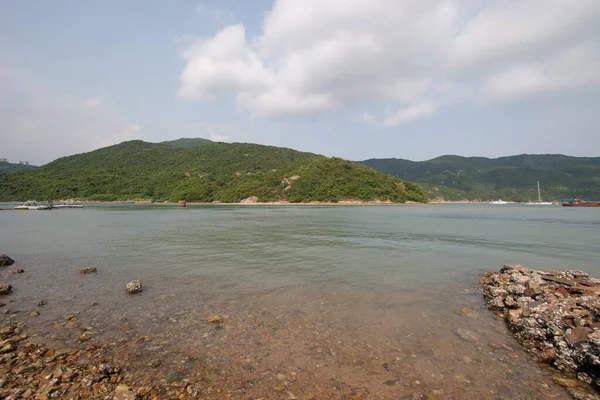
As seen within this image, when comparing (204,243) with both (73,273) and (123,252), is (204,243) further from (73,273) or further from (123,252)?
(73,273)

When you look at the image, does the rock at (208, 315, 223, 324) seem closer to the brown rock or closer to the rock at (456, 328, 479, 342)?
the rock at (456, 328, 479, 342)

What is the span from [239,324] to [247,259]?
30.0 feet

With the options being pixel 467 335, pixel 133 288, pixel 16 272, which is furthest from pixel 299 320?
pixel 16 272

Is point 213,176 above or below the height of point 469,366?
above

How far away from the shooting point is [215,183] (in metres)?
156

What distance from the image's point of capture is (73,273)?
43.0ft

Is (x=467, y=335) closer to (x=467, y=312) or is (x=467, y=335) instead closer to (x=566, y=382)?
(x=467, y=312)

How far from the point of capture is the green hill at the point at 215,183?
140 m

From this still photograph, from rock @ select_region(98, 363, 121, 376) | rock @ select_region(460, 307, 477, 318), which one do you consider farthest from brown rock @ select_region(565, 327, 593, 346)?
rock @ select_region(98, 363, 121, 376)

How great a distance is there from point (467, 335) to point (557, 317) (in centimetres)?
232

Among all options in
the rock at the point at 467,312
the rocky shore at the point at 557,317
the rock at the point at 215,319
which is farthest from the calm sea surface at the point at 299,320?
the rocky shore at the point at 557,317

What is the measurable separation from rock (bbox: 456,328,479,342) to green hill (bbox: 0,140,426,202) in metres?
127

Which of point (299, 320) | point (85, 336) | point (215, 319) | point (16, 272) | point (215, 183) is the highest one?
point (215, 183)

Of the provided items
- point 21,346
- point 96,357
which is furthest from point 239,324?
point 21,346
